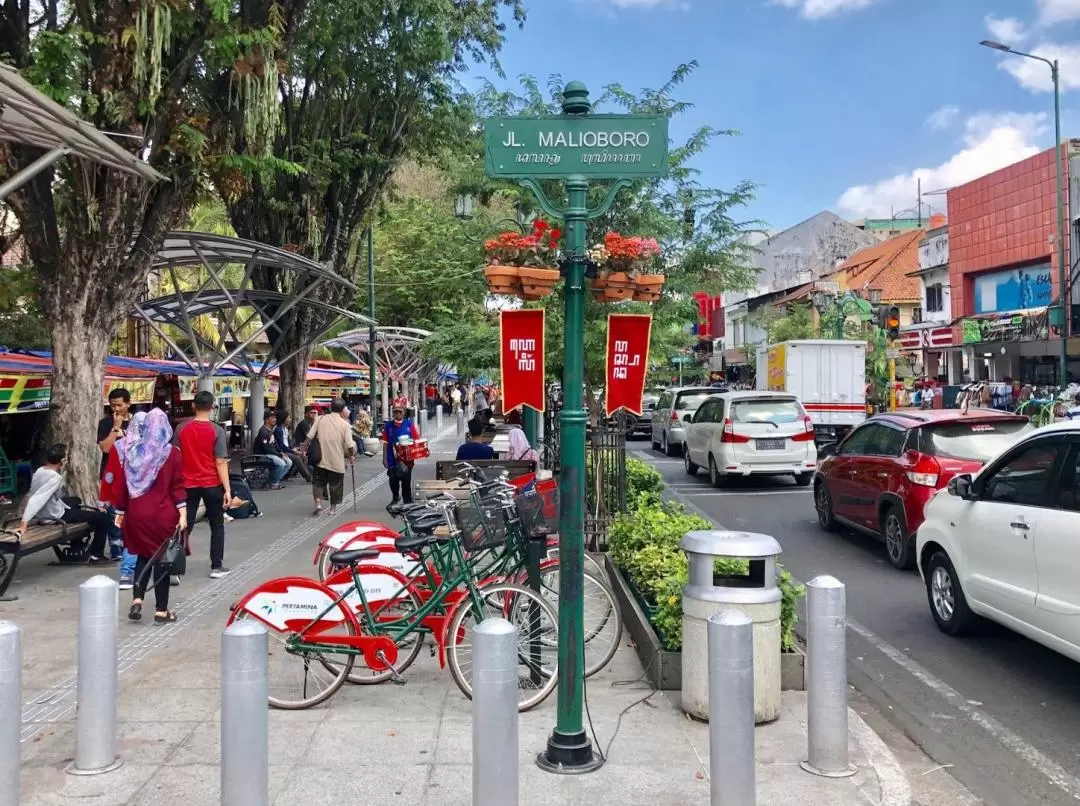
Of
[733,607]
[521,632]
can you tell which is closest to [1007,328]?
[733,607]

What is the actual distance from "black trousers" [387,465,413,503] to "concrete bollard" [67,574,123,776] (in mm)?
8199

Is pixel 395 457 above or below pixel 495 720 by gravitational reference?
above

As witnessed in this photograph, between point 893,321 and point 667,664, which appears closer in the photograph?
point 667,664

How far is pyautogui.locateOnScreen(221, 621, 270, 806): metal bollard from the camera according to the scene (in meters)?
3.38

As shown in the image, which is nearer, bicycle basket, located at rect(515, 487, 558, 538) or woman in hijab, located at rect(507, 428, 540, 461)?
bicycle basket, located at rect(515, 487, 558, 538)

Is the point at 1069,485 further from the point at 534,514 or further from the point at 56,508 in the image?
the point at 56,508

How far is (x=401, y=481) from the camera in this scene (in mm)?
12867

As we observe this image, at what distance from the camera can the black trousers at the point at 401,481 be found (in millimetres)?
12633

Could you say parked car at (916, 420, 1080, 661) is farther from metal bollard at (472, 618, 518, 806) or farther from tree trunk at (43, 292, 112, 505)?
tree trunk at (43, 292, 112, 505)

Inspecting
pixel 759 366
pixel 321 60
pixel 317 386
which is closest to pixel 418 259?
pixel 317 386

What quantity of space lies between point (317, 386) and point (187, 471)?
31.3m

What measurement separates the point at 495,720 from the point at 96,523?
7512 millimetres

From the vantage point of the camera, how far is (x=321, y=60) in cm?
1705

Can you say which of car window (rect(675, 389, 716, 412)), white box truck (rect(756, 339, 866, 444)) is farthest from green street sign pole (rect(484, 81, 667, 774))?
car window (rect(675, 389, 716, 412))
